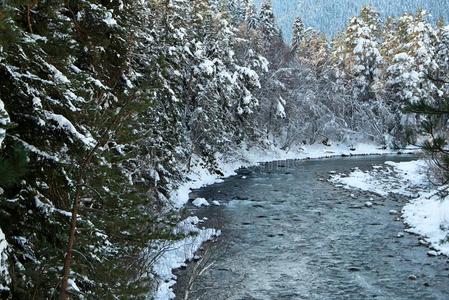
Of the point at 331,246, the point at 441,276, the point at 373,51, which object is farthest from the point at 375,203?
the point at 373,51

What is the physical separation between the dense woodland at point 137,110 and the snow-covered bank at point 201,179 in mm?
805

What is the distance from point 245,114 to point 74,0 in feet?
89.7

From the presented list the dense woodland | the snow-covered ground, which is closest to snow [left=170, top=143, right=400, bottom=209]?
the dense woodland

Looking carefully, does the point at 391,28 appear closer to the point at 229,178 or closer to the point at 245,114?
the point at 245,114

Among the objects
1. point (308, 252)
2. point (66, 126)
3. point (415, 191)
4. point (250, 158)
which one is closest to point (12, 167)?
point (66, 126)

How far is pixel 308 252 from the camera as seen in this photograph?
49.2 ft

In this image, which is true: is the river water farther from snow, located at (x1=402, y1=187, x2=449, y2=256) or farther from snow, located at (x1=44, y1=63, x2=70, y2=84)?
snow, located at (x1=44, y1=63, x2=70, y2=84)

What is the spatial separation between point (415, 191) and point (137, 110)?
904 inches

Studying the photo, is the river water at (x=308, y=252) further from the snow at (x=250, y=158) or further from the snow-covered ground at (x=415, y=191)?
the snow at (x=250, y=158)

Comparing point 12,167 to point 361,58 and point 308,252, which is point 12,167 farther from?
point 361,58

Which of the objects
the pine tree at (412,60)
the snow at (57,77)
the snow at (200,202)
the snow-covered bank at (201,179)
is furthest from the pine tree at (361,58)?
the snow at (57,77)


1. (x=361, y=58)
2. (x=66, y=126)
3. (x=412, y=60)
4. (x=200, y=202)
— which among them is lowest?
(x=200, y=202)

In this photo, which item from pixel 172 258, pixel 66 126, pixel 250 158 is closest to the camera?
pixel 66 126

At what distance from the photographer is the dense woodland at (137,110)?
14.1ft
